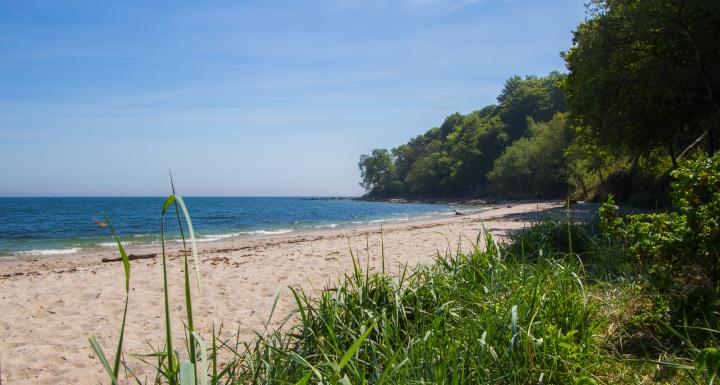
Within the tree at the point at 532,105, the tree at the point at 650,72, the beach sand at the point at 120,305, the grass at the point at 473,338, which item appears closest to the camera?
the grass at the point at 473,338

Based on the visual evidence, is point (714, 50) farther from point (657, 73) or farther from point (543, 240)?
point (543, 240)

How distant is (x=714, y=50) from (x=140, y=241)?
2183 cm

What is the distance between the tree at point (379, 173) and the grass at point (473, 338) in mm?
102207

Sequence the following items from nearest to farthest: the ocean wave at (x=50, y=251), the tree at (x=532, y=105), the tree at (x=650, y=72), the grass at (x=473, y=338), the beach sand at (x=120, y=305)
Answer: the grass at (x=473, y=338), the beach sand at (x=120, y=305), the tree at (x=650, y=72), the ocean wave at (x=50, y=251), the tree at (x=532, y=105)

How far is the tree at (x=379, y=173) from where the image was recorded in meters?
109

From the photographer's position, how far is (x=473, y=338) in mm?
2975

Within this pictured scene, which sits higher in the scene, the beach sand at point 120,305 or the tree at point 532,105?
the tree at point 532,105

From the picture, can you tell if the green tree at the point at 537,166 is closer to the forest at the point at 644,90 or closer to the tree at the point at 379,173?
the forest at the point at 644,90

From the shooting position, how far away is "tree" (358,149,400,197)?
109 m

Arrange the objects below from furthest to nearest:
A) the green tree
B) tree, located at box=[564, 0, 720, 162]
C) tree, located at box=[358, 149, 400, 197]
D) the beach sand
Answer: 1. tree, located at box=[358, 149, 400, 197]
2. the green tree
3. tree, located at box=[564, 0, 720, 162]
4. the beach sand

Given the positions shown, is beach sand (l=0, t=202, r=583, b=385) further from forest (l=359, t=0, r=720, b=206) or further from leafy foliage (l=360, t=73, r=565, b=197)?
leafy foliage (l=360, t=73, r=565, b=197)

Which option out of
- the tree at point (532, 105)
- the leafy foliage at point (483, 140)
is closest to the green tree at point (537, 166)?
the leafy foliage at point (483, 140)

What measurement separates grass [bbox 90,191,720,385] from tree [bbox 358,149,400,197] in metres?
102

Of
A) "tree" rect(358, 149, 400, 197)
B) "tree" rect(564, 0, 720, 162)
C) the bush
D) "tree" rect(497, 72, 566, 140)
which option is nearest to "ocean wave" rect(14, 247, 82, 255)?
the bush
